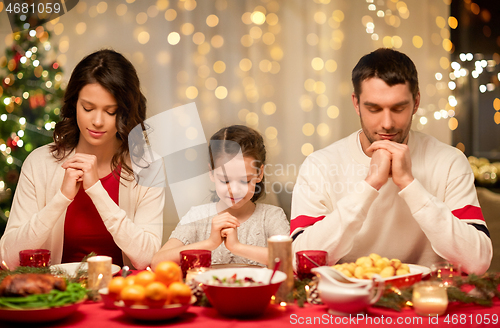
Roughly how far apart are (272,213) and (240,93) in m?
1.08

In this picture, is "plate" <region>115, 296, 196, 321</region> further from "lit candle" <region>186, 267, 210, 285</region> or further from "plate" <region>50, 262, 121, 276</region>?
"plate" <region>50, 262, 121, 276</region>

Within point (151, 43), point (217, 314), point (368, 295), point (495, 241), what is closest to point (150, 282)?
point (217, 314)

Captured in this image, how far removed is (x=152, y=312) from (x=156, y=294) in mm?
40

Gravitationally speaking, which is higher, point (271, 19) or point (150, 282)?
point (271, 19)

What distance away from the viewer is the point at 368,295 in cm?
96

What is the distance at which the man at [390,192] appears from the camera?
1.44 meters

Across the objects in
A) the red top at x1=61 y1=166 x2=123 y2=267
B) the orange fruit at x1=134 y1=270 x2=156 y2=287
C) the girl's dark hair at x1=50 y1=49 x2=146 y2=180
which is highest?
the girl's dark hair at x1=50 y1=49 x2=146 y2=180

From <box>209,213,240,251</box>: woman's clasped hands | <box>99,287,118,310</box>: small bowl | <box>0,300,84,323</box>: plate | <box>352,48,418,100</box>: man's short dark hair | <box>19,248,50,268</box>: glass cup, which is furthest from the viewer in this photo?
<box>352,48,418,100</box>: man's short dark hair

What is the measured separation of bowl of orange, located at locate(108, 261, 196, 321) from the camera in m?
0.93

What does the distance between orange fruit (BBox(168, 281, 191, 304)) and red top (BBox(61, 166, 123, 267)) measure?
1.11m

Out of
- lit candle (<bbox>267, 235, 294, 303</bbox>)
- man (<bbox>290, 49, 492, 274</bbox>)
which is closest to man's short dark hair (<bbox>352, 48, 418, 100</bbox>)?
man (<bbox>290, 49, 492, 274</bbox>)

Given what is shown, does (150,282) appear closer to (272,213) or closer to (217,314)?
(217,314)

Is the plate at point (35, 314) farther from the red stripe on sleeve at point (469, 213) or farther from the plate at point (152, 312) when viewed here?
the red stripe on sleeve at point (469, 213)

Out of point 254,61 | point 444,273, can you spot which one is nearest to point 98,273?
point 444,273
